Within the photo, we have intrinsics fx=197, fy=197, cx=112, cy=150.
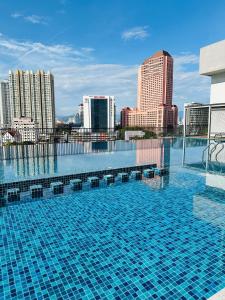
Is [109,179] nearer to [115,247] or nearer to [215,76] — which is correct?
[115,247]

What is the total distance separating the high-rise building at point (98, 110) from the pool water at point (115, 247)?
57.6m

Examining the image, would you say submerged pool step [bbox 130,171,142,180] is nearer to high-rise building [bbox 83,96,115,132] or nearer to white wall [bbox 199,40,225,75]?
white wall [bbox 199,40,225,75]

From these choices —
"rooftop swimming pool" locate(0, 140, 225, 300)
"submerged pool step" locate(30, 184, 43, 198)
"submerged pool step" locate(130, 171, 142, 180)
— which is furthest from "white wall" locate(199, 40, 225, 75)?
"submerged pool step" locate(30, 184, 43, 198)

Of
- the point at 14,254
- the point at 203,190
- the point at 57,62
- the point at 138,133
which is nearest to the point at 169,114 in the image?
the point at 138,133

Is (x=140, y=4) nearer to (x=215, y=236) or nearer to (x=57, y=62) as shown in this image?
(x=57, y=62)

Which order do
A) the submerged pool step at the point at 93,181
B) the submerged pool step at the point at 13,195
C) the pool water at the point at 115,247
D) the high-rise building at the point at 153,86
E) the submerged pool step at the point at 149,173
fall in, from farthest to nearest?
the high-rise building at the point at 153,86, the submerged pool step at the point at 149,173, the submerged pool step at the point at 93,181, the submerged pool step at the point at 13,195, the pool water at the point at 115,247

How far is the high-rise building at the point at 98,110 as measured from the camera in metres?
59.9

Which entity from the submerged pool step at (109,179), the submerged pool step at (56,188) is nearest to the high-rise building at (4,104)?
the submerged pool step at (109,179)

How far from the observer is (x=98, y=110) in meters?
61.1

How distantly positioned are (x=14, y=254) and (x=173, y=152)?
23.9ft

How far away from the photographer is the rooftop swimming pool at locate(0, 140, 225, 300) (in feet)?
6.23

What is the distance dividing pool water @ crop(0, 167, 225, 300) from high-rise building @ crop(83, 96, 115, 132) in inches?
2266

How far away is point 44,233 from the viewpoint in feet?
9.34

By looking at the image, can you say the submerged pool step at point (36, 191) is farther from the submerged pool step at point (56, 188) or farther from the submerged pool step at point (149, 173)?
the submerged pool step at point (149, 173)
